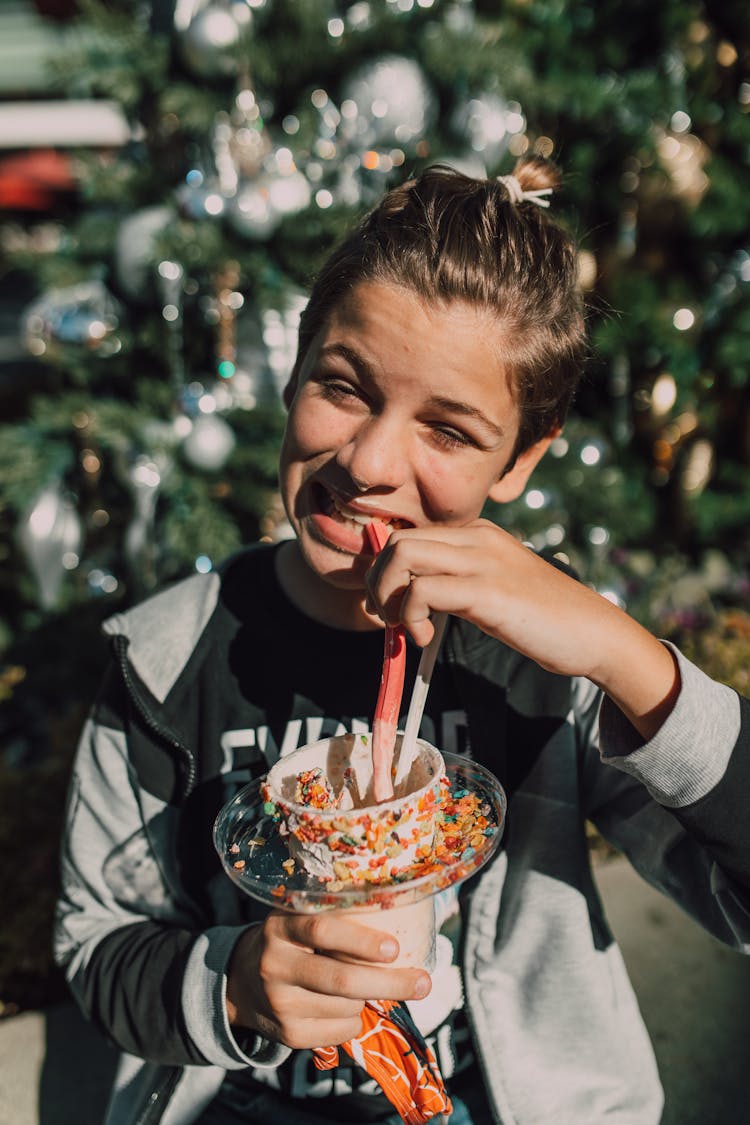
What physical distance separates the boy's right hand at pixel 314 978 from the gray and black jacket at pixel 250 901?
0.77ft

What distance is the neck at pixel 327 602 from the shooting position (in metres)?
1.43

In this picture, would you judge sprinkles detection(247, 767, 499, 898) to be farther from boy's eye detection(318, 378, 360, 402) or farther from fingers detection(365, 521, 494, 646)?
boy's eye detection(318, 378, 360, 402)

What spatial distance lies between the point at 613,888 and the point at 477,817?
1.67 metres

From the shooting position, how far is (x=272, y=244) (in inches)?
113

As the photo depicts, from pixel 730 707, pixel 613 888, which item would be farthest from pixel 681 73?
pixel 730 707

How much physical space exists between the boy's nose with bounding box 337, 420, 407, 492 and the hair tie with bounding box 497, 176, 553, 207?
431 mm

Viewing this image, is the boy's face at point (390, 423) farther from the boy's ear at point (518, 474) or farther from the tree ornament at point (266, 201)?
the tree ornament at point (266, 201)

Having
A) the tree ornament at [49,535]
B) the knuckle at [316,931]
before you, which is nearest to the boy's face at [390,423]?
the knuckle at [316,931]

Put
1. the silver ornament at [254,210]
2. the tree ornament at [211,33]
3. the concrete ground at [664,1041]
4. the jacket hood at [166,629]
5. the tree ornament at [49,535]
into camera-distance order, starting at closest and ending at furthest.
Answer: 1. the jacket hood at [166,629]
2. the concrete ground at [664,1041]
3. the tree ornament at [211,33]
4. the silver ornament at [254,210]
5. the tree ornament at [49,535]

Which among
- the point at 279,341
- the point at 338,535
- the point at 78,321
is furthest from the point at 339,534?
the point at 78,321

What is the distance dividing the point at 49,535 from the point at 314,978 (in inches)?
97.2

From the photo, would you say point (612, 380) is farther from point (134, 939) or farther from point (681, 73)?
point (134, 939)

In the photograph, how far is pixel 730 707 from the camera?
1.12 m

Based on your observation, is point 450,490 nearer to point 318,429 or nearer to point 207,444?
point 318,429
